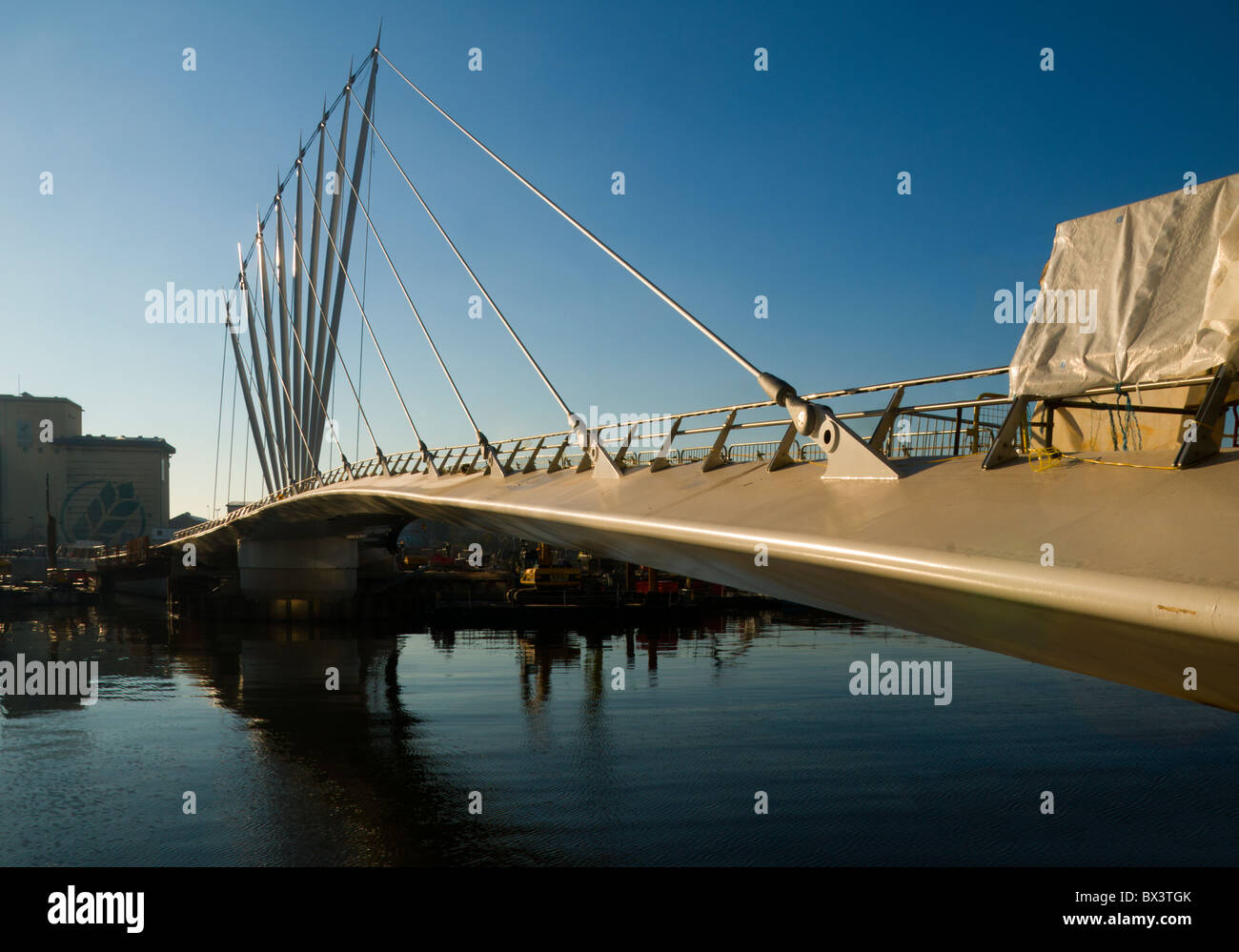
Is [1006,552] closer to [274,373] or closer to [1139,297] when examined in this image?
[1139,297]

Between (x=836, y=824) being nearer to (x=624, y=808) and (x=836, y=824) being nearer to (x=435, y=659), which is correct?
(x=624, y=808)

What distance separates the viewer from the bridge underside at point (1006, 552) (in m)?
4.42

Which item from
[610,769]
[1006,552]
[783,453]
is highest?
[783,453]

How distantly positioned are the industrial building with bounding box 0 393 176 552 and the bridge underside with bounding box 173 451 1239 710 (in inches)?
6062

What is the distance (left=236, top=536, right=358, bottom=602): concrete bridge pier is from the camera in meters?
54.2

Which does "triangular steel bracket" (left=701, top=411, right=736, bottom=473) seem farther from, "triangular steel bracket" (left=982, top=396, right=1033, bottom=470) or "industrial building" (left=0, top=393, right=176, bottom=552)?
"industrial building" (left=0, top=393, right=176, bottom=552)

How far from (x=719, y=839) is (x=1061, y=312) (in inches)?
469

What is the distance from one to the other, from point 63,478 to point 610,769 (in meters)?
150

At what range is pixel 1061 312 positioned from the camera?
6613mm

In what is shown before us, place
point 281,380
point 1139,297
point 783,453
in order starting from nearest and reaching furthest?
point 1139,297, point 783,453, point 281,380

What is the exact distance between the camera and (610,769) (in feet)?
69.6

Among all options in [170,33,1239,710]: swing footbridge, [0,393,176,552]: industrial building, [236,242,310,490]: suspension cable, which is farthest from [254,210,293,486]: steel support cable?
[0,393,176,552]: industrial building

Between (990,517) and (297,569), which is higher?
(990,517)

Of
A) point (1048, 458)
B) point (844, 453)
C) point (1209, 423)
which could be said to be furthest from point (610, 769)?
point (1209, 423)
